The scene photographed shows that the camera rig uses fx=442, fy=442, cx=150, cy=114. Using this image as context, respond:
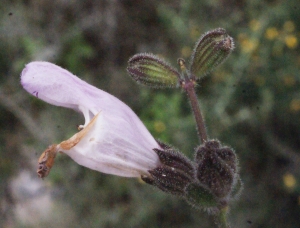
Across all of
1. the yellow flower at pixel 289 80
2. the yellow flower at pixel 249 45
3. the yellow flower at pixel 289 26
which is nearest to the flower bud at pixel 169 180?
the yellow flower at pixel 249 45

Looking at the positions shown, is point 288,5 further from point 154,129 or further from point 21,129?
point 21,129

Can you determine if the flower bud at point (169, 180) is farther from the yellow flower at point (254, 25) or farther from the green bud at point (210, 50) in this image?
the yellow flower at point (254, 25)

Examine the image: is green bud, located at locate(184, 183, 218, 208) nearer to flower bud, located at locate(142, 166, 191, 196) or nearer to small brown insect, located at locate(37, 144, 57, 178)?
flower bud, located at locate(142, 166, 191, 196)

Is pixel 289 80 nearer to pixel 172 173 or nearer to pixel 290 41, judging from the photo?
pixel 290 41

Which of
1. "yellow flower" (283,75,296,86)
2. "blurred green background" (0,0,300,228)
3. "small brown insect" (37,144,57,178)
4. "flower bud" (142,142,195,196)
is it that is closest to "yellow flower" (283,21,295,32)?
"blurred green background" (0,0,300,228)

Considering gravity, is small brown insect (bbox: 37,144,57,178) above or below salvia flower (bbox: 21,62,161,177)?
below

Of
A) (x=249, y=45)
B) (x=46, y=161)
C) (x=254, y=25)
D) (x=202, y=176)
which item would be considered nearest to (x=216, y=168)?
(x=202, y=176)

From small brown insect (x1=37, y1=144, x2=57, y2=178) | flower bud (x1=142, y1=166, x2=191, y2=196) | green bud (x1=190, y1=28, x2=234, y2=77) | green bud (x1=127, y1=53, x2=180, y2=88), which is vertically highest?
green bud (x1=190, y1=28, x2=234, y2=77)

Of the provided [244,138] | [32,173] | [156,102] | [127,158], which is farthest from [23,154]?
[127,158]
